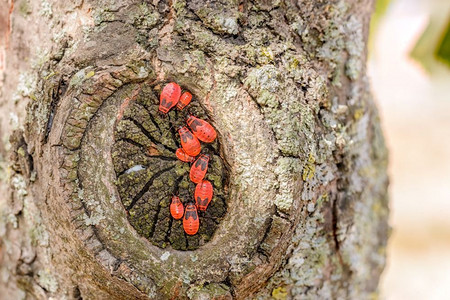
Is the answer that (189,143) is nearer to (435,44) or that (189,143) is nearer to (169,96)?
(169,96)

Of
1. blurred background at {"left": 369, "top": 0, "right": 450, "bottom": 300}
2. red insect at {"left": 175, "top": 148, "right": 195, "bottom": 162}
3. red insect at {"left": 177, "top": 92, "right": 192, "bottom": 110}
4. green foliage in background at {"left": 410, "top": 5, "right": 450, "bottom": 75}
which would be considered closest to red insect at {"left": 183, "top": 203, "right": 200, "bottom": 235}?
red insect at {"left": 175, "top": 148, "right": 195, "bottom": 162}

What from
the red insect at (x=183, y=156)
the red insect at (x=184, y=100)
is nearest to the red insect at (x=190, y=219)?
the red insect at (x=183, y=156)

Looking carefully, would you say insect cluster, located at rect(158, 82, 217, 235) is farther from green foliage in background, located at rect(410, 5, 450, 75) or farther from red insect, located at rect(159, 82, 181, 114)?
green foliage in background, located at rect(410, 5, 450, 75)

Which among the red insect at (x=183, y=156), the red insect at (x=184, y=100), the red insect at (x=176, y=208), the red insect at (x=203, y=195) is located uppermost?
the red insect at (x=184, y=100)

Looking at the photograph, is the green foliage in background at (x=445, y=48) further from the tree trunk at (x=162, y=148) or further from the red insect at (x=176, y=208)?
the red insect at (x=176, y=208)

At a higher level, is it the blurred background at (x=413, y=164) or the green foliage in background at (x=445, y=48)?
the green foliage in background at (x=445, y=48)

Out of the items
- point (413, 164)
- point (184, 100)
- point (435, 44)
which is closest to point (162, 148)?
point (184, 100)
